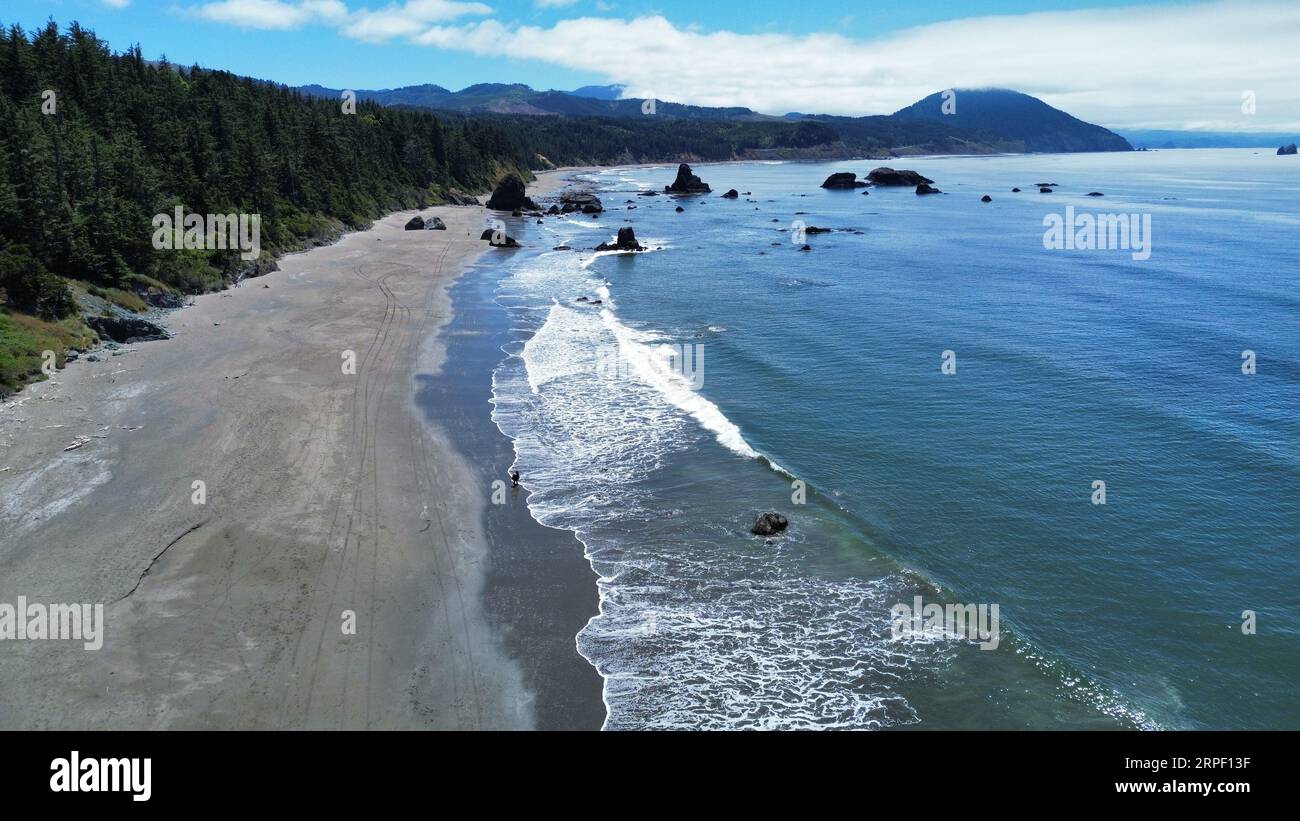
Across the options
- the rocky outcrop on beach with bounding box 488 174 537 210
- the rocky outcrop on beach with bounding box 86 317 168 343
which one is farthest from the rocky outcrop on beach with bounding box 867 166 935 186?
the rocky outcrop on beach with bounding box 86 317 168 343

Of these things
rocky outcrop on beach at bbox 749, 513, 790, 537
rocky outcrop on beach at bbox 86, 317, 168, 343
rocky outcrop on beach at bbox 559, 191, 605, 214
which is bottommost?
rocky outcrop on beach at bbox 749, 513, 790, 537

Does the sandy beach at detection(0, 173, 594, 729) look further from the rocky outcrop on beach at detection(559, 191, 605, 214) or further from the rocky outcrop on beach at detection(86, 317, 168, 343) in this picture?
the rocky outcrop on beach at detection(559, 191, 605, 214)

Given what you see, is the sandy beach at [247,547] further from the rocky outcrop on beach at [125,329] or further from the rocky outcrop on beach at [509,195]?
the rocky outcrop on beach at [509,195]

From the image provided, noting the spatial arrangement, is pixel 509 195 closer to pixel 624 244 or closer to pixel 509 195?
pixel 509 195

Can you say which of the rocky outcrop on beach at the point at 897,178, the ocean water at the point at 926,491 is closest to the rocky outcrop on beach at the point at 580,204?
the ocean water at the point at 926,491

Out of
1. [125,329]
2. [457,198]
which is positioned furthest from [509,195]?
[125,329]
